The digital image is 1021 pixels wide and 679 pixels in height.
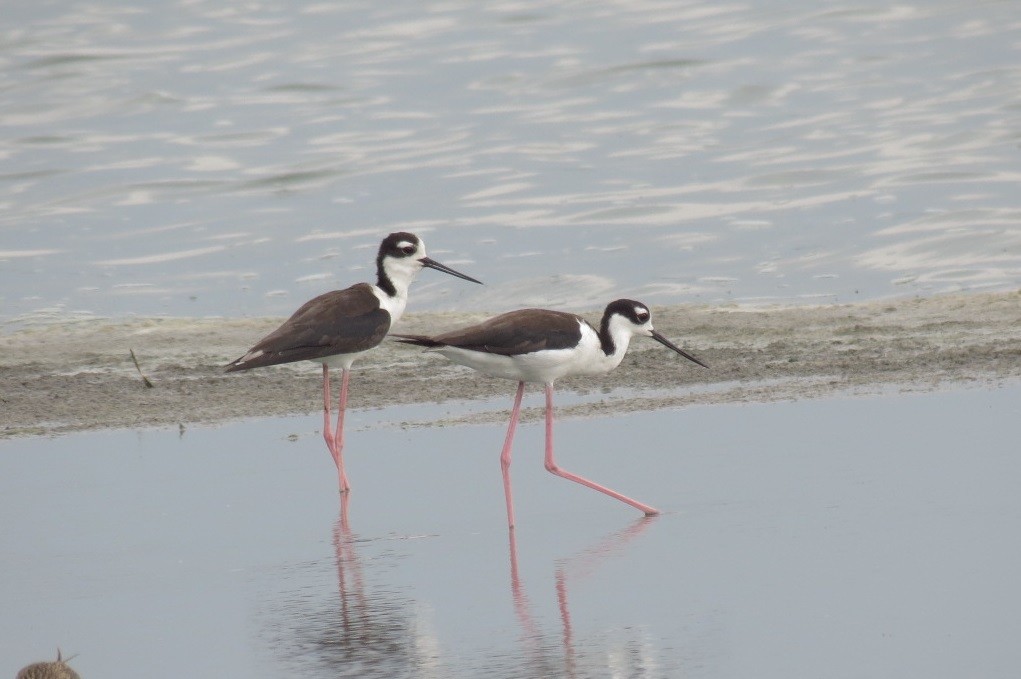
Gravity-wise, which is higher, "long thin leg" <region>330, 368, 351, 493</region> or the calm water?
the calm water

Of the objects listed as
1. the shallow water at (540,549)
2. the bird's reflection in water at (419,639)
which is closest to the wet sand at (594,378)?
the shallow water at (540,549)

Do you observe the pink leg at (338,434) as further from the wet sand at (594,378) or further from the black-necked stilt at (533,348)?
the black-necked stilt at (533,348)

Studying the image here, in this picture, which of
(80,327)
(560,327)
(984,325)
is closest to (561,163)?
(80,327)

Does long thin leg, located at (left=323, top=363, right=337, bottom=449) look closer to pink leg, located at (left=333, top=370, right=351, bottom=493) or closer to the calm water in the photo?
pink leg, located at (left=333, top=370, right=351, bottom=493)

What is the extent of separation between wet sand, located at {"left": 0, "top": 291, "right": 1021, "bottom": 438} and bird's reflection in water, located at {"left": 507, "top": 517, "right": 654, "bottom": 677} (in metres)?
2.53

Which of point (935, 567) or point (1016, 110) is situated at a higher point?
point (1016, 110)

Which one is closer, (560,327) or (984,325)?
(560,327)

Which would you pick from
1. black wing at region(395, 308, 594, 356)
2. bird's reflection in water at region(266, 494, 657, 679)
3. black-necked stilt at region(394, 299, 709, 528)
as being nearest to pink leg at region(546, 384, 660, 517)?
black-necked stilt at region(394, 299, 709, 528)

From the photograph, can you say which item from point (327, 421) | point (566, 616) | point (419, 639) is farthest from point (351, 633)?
point (327, 421)

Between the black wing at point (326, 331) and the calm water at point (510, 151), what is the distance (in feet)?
13.1

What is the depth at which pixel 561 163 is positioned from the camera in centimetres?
1920

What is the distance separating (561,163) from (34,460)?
10860 mm

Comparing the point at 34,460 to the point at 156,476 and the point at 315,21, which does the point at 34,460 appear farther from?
the point at 315,21

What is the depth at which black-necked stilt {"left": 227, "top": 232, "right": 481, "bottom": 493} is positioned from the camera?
9.37 meters
